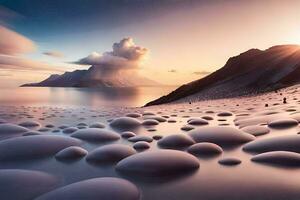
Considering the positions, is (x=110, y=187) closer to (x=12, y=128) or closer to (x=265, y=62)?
(x=12, y=128)

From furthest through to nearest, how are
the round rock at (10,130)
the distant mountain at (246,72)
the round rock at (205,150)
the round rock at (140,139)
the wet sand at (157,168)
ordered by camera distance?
the distant mountain at (246,72) < the round rock at (10,130) < the round rock at (140,139) < the round rock at (205,150) < the wet sand at (157,168)

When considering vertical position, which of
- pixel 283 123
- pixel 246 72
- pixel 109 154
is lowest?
pixel 109 154

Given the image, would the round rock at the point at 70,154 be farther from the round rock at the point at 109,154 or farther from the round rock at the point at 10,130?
the round rock at the point at 10,130

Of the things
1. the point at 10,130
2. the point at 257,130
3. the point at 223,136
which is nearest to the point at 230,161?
the point at 223,136

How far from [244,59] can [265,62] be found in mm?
3726

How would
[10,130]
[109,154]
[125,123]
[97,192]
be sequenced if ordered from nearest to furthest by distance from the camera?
1. [97,192]
2. [109,154]
3. [10,130]
4. [125,123]

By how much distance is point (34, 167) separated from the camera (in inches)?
100.0

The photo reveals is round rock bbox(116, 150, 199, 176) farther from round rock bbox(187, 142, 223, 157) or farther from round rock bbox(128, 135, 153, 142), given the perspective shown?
round rock bbox(128, 135, 153, 142)

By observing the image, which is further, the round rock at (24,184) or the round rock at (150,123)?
the round rock at (150,123)

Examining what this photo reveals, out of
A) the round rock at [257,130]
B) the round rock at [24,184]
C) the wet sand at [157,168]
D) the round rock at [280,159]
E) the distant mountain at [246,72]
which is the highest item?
the distant mountain at [246,72]

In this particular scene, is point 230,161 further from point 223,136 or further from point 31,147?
point 31,147

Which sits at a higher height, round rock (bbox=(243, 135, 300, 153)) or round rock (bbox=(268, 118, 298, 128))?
round rock (bbox=(268, 118, 298, 128))

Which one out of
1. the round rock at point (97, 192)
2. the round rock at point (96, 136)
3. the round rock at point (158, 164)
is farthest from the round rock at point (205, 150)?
the round rock at point (96, 136)

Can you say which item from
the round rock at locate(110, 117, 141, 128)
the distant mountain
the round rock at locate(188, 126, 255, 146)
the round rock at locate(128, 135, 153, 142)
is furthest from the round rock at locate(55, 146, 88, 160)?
the distant mountain
